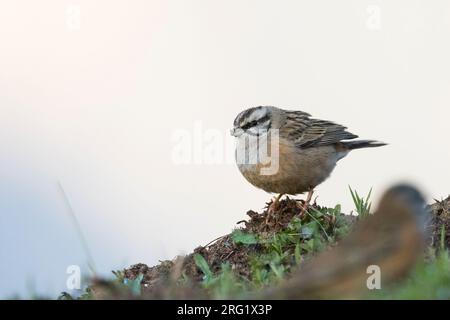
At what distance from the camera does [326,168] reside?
10.7 metres

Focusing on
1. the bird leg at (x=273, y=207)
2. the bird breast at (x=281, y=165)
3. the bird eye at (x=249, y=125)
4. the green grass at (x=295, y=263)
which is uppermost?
the bird eye at (x=249, y=125)

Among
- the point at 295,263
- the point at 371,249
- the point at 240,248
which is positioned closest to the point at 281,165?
the point at 240,248

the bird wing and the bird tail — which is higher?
the bird wing

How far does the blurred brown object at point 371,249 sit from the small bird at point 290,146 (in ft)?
12.9

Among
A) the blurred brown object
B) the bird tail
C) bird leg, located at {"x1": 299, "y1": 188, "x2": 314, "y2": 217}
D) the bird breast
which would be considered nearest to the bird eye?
the bird breast

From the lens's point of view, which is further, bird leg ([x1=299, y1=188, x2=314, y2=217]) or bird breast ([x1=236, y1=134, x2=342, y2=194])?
bird breast ([x1=236, y1=134, x2=342, y2=194])

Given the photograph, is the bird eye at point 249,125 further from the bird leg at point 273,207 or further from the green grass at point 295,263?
the green grass at point 295,263

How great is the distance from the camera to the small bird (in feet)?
33.1

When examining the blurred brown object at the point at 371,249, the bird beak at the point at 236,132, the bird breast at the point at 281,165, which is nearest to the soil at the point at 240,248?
the bird breast at the point at 281,165

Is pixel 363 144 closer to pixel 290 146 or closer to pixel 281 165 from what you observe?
pixel 290 146

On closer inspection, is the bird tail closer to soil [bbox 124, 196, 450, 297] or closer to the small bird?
the small bird

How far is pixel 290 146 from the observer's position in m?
10.6

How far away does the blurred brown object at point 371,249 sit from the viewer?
5.38 meters

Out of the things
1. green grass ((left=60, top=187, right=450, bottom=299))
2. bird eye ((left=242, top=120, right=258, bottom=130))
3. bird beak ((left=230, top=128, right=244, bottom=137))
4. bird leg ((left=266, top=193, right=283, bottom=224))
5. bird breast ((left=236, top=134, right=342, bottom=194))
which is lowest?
green grass ((left=60, top=187, right=450, bottom=299))
